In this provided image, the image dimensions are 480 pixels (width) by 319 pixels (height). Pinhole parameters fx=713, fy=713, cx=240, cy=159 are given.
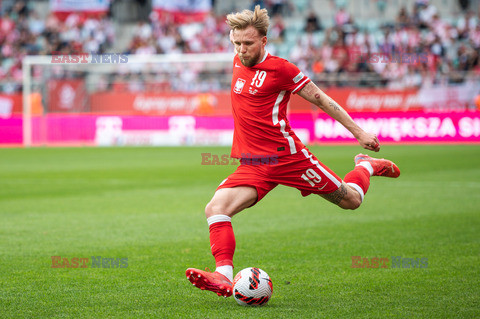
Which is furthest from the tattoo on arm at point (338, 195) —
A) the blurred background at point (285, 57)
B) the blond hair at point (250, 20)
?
the blurred background at point (285, 57)

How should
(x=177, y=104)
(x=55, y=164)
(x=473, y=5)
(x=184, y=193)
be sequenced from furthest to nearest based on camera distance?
(x=473, y=5) < (x=177, y=104) < (x=55, y=164) < (x=184, y=193)

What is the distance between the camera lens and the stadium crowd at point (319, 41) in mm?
25875

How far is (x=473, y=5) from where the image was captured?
29438mm

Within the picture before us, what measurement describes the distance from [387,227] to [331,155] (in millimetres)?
11582

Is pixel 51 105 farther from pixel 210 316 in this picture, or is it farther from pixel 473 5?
pixel 210 316

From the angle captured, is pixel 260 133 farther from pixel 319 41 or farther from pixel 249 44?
pixel 319 41

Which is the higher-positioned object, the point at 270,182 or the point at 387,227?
the point at 270,182

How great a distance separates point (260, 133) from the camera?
5.48 metres

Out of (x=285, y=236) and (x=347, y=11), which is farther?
(x=347, y=11)

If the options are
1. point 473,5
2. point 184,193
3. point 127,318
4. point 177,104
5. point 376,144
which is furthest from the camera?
point 473,5

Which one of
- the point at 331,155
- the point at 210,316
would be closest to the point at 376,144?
the point at 210,316

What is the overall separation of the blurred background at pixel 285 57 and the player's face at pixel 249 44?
58.1 feet

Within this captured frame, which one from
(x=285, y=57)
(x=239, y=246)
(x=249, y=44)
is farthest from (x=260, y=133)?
(x=285, y=57)

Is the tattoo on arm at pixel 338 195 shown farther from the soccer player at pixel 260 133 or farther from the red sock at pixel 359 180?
the red sock at pixel 359 180
